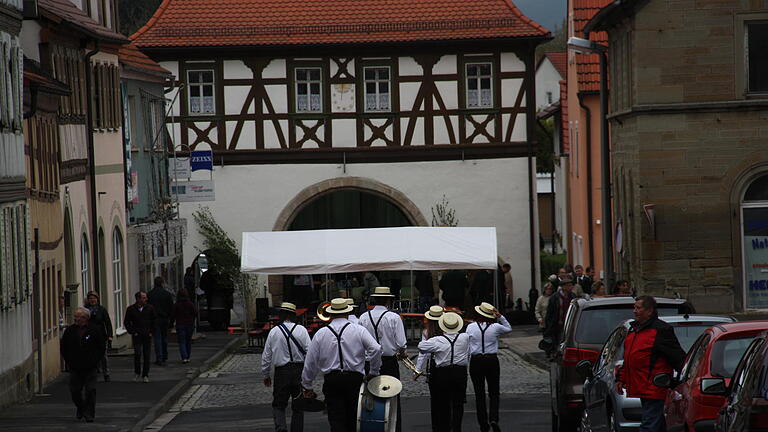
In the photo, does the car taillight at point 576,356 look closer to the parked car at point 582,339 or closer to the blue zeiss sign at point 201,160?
the parked car at point 582,339

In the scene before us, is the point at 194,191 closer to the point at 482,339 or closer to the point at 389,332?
the point at 389,332

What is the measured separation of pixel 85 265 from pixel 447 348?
16162 millimetres

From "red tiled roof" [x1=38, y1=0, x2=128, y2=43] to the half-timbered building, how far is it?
30.7 feet

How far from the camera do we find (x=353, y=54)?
45469 millimetres

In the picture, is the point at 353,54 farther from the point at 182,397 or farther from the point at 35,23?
the point at 182,397

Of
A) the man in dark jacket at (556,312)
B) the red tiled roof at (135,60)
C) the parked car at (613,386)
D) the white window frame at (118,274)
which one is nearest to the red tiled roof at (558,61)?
the red tiled roof at (135,60)

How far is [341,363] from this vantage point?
14984 mm

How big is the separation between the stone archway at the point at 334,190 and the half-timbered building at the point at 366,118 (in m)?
0.04

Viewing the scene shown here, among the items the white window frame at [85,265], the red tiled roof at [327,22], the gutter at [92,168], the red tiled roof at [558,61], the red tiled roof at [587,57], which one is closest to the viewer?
the white window frame at [85,265]

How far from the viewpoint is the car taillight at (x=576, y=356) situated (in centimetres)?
1683

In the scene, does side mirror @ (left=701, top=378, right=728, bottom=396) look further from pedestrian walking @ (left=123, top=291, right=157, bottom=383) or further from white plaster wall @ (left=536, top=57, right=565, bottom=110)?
white plaster wall @ (left=536, top=57, right=565, bottom=110)

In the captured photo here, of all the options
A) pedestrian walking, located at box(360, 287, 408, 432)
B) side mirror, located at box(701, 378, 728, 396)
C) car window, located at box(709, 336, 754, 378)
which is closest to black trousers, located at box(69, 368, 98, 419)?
pedestrian walking, located at box(360, 287, 408, 432)

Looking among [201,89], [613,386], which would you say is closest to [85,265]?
[201,89]

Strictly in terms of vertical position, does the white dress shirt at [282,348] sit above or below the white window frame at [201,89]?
below
